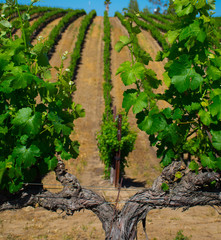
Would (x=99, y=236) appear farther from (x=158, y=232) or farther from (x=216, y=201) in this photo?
(x=216, y=201)

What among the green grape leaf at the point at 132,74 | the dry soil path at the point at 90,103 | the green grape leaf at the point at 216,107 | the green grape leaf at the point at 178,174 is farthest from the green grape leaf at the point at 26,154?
the dry soil path at the point at 90,103

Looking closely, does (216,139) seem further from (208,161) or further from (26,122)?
(26,122)

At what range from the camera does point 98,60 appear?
25.5m

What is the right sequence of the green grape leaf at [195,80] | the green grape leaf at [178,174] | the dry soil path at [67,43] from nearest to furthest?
1. the green grape leaf at [195,80]
2. the green grape leaf at [178,174]
3. the dry soil path at [67,43]

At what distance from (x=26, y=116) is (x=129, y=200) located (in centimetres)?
159

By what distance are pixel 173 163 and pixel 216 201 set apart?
720mm

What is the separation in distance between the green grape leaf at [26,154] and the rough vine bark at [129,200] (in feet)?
1.83

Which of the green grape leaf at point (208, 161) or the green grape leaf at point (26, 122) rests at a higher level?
the green grape leaf at point (26, 122)

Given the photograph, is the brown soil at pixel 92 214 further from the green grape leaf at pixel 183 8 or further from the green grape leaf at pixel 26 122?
the green grape leaf at pixel 183 8

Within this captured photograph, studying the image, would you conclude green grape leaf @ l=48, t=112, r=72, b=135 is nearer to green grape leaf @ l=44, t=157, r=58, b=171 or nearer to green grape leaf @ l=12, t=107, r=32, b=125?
green grape leaf @ l=12, t=107, r=32, b=125

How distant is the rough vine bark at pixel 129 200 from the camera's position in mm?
3338

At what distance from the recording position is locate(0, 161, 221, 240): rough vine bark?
3.34 m

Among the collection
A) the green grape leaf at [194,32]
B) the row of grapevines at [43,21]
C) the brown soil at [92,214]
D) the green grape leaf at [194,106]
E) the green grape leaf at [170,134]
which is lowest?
the brown soil at [92,214]

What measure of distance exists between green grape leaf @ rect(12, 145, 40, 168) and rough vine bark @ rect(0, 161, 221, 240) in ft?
1.83
